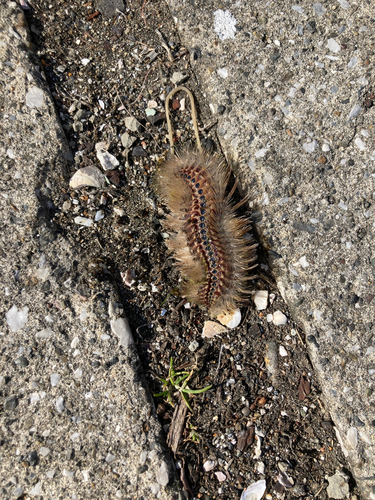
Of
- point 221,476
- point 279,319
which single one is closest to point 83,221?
point 279,319

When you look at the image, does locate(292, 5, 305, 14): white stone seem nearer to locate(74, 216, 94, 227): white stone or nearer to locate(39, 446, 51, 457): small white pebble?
locate(74, 216, 94, 227): white stone

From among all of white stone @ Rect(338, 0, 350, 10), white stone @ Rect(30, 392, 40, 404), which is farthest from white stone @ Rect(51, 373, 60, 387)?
white stone @ Rect(338, 0, 350, 10)

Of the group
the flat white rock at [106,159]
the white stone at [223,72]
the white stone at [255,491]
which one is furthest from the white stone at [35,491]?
the white stone at [223,72]

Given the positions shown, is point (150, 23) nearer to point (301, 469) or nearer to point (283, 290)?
point (283, 290)

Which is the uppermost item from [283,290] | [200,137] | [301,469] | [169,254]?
[200,137]

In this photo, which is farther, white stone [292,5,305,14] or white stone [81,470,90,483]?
white stone [292,5,305,14]

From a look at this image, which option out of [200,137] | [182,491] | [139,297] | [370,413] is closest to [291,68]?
[200,137]

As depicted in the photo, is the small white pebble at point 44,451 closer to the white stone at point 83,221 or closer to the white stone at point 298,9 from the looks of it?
the white stone at point 83,221
